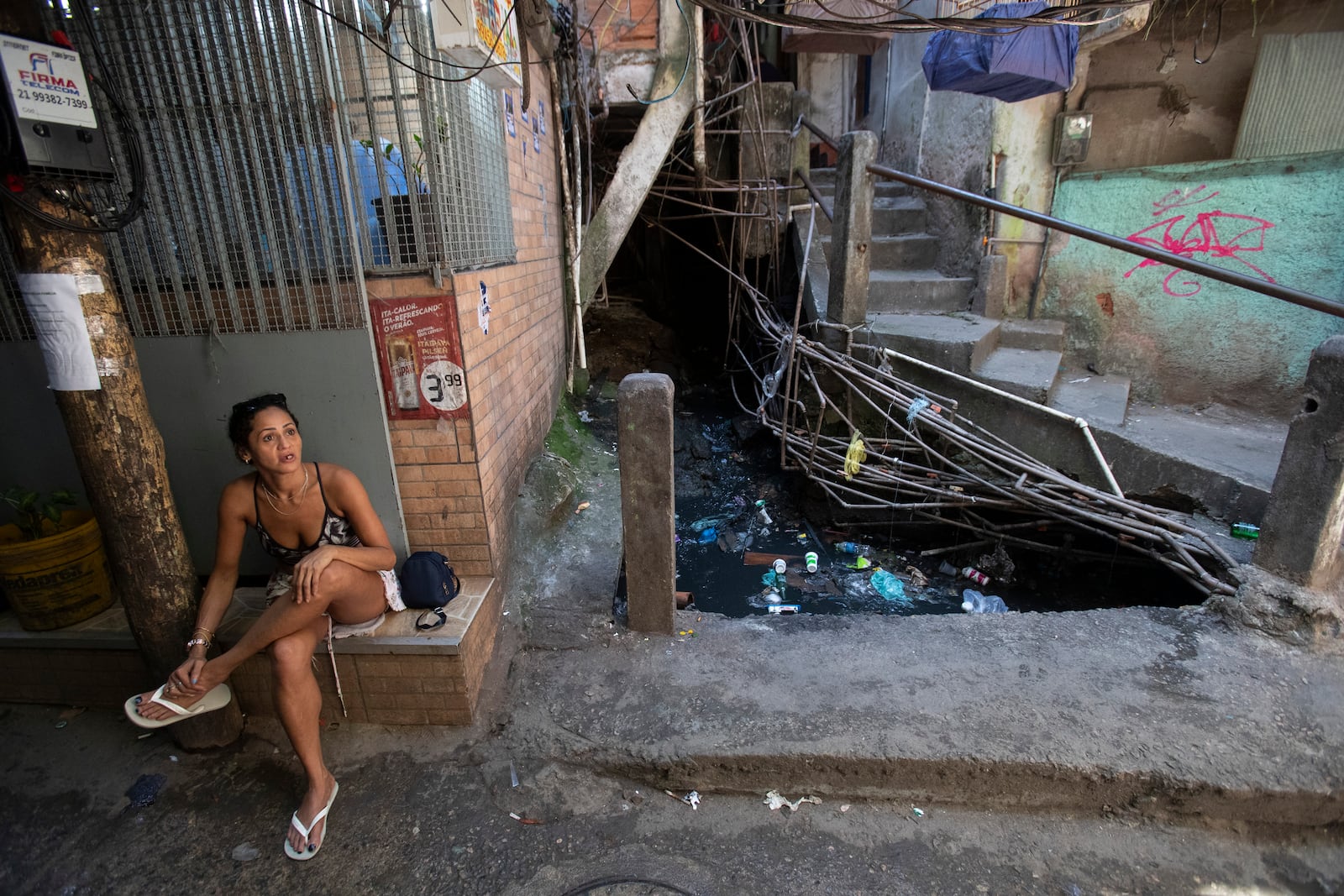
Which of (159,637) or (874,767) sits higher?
(159,637)

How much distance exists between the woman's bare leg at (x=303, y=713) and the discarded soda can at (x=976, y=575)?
14.9 feet

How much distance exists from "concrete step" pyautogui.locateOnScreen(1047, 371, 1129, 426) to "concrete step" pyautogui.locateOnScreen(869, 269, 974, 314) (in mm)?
1247

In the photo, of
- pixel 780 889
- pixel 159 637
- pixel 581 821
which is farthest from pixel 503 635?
pixel 780 889

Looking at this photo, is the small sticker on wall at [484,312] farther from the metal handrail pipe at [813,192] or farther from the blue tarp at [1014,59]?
the blue tarp at [1014,59]

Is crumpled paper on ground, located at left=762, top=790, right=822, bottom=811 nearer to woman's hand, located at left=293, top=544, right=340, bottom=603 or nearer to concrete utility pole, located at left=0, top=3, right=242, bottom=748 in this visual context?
woman's hand, located at left=293, top=544, right=340, bottom=603

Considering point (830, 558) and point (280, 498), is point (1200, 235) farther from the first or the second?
point (280, 498)

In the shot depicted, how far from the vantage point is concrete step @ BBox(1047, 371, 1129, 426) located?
16.3 feet

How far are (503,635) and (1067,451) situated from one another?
4206 mm

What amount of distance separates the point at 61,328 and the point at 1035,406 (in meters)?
5.49

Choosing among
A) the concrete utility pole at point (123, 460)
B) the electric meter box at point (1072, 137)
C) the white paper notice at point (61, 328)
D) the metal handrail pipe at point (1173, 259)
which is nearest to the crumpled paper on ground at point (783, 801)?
the concrete utility pole at point (123, 460)

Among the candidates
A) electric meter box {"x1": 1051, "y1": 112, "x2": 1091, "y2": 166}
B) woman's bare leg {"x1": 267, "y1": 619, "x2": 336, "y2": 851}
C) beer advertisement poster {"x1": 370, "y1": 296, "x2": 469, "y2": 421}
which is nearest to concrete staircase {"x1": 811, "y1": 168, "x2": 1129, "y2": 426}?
electric meter box {"x1": 1051, "y1": 112, "x2": 1091, "y2": 166}

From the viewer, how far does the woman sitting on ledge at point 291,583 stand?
2.37 meters

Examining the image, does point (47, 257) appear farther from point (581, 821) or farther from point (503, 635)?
point (581, 821)

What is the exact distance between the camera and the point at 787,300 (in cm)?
749
